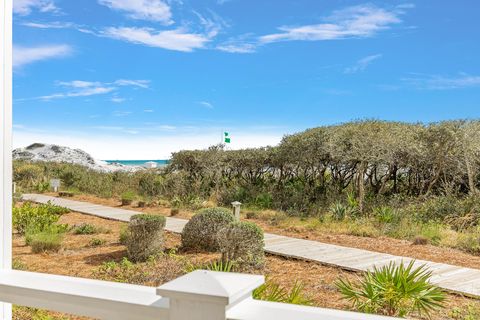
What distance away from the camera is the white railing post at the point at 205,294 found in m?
0.73

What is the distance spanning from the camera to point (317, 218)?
6.80 meters

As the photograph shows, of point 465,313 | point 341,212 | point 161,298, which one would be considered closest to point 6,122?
point 161,298

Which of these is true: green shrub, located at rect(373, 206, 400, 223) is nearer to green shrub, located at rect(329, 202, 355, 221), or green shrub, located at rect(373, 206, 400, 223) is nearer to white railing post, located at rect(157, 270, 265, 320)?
green shrub, located at rect(329, 202, 355, 221)

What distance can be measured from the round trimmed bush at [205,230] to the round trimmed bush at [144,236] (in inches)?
15.6

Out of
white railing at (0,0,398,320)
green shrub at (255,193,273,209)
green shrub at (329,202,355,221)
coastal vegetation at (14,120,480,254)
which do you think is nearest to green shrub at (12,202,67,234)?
coastal vegetation at (14,120,480,254)

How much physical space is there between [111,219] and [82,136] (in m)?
7.75

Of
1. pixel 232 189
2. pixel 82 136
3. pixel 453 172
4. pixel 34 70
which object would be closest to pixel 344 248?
pixel 453 172

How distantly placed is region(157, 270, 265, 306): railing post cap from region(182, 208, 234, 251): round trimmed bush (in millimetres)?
3932

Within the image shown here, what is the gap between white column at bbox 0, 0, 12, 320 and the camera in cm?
140

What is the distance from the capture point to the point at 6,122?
55.9 inches

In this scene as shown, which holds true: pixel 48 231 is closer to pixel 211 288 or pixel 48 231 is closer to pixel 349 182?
pixel 349 182

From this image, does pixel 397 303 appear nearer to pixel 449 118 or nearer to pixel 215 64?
pixel 449 118

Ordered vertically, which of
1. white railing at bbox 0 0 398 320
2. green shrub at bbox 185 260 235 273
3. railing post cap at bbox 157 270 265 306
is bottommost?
green shrub at bbox 185 260 235 273

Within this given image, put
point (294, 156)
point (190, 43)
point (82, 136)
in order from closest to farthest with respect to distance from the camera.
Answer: point (294, 156) < point (190, 43) < point (82, 136)
